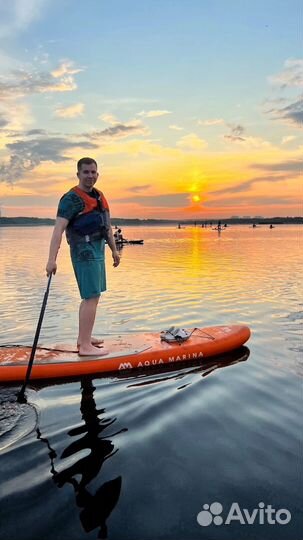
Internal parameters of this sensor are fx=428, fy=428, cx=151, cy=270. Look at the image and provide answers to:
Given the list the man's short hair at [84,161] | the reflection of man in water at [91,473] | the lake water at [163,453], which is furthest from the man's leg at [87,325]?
the man's short hair at [84,161]

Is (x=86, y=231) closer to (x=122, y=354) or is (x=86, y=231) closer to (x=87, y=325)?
(x=87, y=325)

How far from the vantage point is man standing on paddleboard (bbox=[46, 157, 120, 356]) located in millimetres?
6285

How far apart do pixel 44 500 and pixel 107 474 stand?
0.61m

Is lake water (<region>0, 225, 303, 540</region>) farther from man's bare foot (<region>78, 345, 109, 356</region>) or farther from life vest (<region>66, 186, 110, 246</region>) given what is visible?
life vest (<region>66, 186, 110, 246</region>)

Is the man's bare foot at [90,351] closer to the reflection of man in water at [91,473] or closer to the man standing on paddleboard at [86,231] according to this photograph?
the man standing on paddleboard at [86,231]

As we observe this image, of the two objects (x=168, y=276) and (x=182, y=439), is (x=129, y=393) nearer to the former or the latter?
(x=182, y=439)

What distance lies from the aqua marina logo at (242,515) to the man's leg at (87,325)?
12.1ft

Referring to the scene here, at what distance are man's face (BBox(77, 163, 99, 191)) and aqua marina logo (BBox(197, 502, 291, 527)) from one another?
4562mm

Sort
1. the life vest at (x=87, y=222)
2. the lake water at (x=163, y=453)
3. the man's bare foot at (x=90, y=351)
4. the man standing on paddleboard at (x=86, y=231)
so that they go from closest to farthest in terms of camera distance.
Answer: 1. the lake water at (x=163, y=453)
2. the man standing on paddleboard at (x=86, y=231)
3. the life vest at (x=87, y=222)
4. the man's bare foot at (x=90, y=351)

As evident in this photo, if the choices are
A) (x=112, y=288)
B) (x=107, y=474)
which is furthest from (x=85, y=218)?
(x=112, y=288)

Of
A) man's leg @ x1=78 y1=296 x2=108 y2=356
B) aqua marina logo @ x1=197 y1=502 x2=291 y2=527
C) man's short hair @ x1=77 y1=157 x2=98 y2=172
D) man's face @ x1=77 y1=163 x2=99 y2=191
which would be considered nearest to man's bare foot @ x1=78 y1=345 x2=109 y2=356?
man's leg @ x1=78 y1=296 x2=108 y2=356

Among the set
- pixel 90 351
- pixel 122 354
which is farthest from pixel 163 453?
pixel 90 351

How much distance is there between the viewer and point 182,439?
178 inches

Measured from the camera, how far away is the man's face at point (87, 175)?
248 inches
